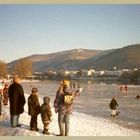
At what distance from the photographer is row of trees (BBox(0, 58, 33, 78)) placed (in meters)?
5.58

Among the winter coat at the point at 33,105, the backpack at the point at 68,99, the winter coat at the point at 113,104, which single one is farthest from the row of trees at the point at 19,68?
the winter coat at the point at 113,104

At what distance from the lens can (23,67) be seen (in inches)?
222

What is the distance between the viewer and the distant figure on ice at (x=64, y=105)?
17.7ft

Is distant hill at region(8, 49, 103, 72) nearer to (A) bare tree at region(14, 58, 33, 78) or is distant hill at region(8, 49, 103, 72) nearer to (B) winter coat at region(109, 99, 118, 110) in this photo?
(A) bare tree at region(14, 58, 33, 78)

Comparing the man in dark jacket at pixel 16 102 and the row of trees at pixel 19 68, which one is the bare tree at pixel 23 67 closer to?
the row of trees at pixel 19 68

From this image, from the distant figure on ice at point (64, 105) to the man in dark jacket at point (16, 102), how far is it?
1.21 ft

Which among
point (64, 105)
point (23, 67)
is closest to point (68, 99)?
point (64, 105)

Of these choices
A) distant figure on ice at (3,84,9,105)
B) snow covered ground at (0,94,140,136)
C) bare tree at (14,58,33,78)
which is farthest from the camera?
bare tree at (14,58,33,78)

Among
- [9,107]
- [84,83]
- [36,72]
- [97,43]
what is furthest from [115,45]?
[9,107]

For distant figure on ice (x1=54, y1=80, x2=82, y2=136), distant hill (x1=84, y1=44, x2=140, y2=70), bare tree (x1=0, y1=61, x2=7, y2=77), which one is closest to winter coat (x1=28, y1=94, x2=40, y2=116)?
distant figure on ice (x1=54, y1=80, x2=82, y2=136)

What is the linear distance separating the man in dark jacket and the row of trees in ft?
0.57

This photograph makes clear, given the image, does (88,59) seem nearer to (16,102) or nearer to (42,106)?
(42,106)

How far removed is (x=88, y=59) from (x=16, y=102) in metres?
0.96

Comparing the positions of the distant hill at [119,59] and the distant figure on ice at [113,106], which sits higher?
the distant hill at [119,59]
